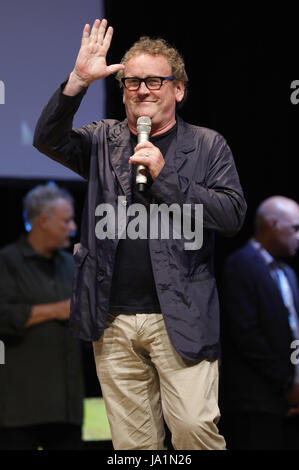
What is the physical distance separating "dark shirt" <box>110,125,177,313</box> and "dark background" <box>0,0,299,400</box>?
249 centimetres

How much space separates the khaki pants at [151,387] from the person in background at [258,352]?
161 cm

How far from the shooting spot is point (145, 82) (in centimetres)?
212

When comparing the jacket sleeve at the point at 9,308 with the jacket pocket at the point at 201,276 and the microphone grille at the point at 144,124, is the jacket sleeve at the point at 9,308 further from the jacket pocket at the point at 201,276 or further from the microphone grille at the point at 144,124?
the microphone grille at the point at 144,124

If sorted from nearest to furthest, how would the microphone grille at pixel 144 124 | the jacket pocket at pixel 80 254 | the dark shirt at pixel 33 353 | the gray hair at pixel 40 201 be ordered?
the microphone grille at pixel 144 124 → the jacket pocket at pixel 80 254 → the dark shirt at pixel 33 353 → the gray hair at pixel 40 201

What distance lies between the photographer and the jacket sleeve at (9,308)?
3.58m

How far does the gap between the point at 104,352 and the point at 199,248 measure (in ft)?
1.52

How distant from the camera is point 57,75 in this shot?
4.36m

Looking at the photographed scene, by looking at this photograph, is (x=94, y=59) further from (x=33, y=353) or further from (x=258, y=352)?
(x=258, y=352)

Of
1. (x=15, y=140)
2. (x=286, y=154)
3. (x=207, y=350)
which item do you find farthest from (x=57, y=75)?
(x=207, y=350)

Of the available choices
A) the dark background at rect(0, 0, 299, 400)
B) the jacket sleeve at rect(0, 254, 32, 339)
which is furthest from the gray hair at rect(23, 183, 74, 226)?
the dark background at rect(0, 0, 299, 400)

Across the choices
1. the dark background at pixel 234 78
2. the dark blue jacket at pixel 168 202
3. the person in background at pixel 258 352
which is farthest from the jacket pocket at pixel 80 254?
the dark background at pixel 234 78

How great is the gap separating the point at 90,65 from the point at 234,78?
2850 mm
